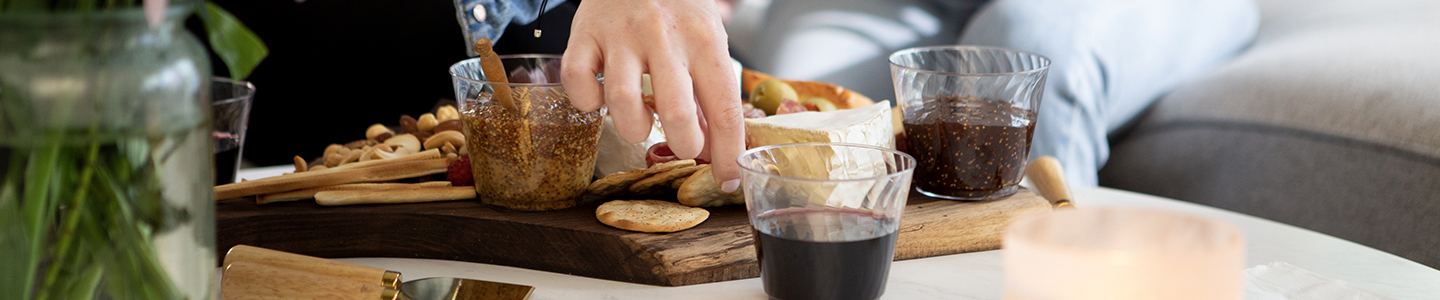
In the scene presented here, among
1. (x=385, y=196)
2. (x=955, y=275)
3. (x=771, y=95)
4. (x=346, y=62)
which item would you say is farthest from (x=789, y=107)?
(x=346, y=62)

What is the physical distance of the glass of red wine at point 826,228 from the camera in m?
0.91

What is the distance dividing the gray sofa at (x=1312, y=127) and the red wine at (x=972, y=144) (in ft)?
2.85

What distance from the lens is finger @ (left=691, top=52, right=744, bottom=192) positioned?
3.34 ft

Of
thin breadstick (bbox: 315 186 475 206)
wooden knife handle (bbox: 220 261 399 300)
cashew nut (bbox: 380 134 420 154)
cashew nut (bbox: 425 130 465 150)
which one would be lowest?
wooden knife handle (bbox: 220 261 399 300)

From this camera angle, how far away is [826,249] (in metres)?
0.92

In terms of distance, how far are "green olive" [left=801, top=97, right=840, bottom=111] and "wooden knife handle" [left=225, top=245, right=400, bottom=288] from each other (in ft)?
1.87

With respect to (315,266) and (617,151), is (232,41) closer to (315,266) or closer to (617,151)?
(315,266)

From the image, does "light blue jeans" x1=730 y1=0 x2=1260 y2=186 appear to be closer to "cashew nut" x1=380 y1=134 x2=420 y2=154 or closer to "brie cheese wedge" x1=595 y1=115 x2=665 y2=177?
"brie cheese wedge" x1=595 y1=115 x2=665 y2=177

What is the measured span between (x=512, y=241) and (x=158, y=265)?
1.50 ft

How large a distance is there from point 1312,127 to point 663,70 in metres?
1.33

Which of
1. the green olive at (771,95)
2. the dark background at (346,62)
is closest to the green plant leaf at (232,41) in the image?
the green olive at (771,95)

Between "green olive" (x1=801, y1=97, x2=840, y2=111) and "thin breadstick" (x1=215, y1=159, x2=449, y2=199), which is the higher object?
"green olive" (x1=801, y1=97, x2=840, y2=111)

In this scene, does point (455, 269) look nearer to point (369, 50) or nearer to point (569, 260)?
point (569, 260)

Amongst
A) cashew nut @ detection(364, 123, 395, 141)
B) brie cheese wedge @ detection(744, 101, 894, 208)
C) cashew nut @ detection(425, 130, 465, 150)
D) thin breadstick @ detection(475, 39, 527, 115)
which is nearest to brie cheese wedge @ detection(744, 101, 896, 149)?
brie cheese wedge @ detection(744, 101, 894, 208)
